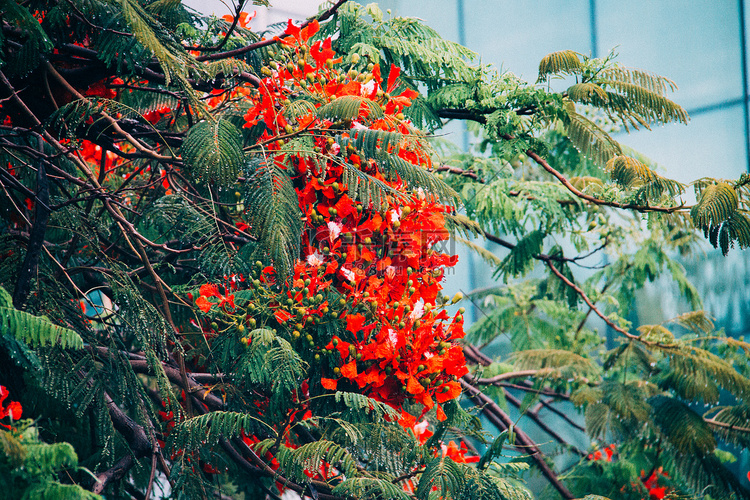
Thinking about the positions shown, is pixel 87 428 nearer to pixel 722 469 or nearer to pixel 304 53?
pixel 304 53

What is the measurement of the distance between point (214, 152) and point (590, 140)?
176 cm

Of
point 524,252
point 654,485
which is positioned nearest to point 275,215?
point 524,252

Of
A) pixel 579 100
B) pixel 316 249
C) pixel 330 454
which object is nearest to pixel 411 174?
pixel 316 249

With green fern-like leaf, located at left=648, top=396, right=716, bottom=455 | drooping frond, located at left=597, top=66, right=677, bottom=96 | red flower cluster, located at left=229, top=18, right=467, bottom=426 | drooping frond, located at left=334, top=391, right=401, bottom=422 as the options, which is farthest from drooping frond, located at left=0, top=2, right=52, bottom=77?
green fern-like leaf, located at left=648, top=396, right=716, bottom=455

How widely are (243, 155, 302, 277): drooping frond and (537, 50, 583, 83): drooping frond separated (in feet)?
4.65

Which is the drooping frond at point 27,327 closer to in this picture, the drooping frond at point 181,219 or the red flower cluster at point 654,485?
the drooping frond at point 181,219

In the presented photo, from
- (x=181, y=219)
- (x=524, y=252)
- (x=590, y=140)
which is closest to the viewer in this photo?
(x=181, y=219)

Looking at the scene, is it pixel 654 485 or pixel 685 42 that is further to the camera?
pixel 685 42

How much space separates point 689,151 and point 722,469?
3695 mm

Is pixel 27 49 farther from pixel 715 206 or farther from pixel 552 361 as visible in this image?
pixel 552 361

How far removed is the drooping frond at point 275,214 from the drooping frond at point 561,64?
1.42 m

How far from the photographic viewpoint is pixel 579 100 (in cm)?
262

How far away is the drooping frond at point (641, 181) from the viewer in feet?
8.16

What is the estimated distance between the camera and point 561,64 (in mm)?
2600
